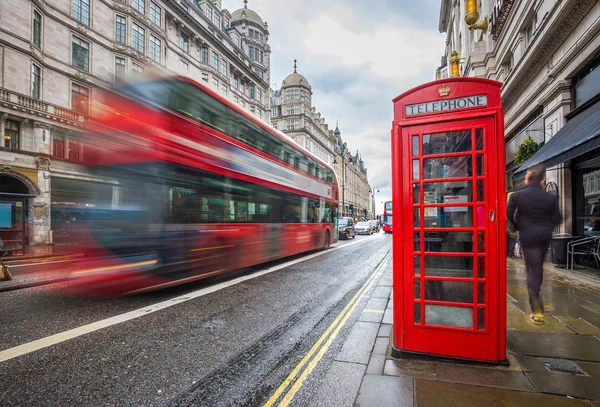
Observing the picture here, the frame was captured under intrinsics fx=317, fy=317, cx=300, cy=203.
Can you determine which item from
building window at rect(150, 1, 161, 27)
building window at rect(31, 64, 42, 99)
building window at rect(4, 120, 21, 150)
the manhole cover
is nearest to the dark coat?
the manhole cover

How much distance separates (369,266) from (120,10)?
28.2 m

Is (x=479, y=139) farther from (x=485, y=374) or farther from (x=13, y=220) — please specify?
(x=13, y=220)

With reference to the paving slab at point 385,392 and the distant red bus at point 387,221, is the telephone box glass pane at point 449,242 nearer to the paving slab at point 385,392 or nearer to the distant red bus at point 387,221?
the paving slab at point 385,392

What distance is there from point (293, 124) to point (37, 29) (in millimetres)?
46065

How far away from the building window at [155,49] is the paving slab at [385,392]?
105 feet

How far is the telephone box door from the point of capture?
292 cm

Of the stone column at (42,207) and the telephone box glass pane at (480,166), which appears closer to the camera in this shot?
the telephone box glass pane at (480,166)

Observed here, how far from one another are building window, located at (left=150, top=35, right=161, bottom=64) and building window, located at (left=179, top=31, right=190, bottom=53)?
11.1 feet

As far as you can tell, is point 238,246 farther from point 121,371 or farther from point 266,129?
point 121,371

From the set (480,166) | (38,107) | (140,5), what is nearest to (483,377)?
(480,166)

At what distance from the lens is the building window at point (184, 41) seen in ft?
104

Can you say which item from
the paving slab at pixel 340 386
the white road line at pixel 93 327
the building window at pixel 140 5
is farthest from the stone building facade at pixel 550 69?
the building window at pixel 140 5

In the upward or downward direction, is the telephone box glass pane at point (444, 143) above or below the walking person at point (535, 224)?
above

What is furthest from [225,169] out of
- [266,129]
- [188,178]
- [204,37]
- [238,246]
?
[204,37]
